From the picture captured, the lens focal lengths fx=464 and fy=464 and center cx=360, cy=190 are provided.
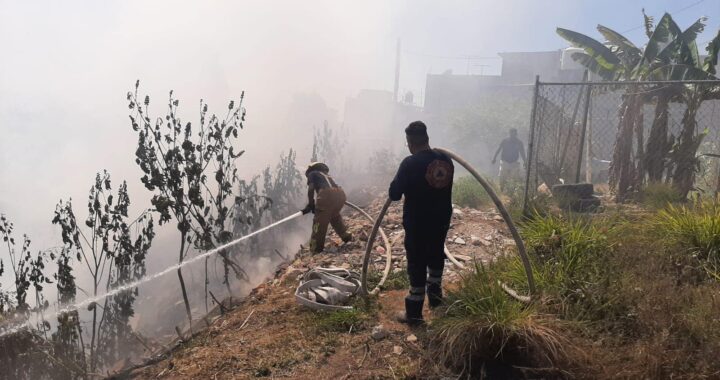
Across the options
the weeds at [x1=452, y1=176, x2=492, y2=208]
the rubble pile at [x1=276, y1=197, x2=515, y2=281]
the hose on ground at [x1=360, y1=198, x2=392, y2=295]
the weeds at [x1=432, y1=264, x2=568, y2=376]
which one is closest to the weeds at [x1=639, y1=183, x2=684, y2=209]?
the rubble pile at [x1=276, y1=197, x2=515, y2=281]

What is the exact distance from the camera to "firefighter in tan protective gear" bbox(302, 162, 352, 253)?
6.17 metres

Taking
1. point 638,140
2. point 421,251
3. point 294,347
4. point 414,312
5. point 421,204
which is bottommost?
point 294,347

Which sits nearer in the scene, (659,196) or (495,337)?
(495,337)

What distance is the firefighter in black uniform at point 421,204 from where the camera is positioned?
3471mm

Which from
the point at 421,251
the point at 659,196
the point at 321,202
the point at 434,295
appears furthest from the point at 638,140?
the point at 421,251

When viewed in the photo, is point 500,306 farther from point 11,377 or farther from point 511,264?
point 11,377

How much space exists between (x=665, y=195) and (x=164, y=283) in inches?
304

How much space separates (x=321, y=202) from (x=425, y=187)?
2876 millimetres

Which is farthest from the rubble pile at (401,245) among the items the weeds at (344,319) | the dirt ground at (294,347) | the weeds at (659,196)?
the weeds at (659,196)

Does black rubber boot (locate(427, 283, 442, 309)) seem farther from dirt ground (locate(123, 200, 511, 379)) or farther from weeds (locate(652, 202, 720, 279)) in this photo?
weeds (locate(652, 202, 720, 279))

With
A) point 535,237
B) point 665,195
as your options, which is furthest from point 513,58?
point 535,237

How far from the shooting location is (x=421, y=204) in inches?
138

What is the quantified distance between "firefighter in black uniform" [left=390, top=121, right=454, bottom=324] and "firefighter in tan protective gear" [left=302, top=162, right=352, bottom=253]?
105 inches

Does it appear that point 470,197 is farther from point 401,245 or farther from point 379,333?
point 379,333
